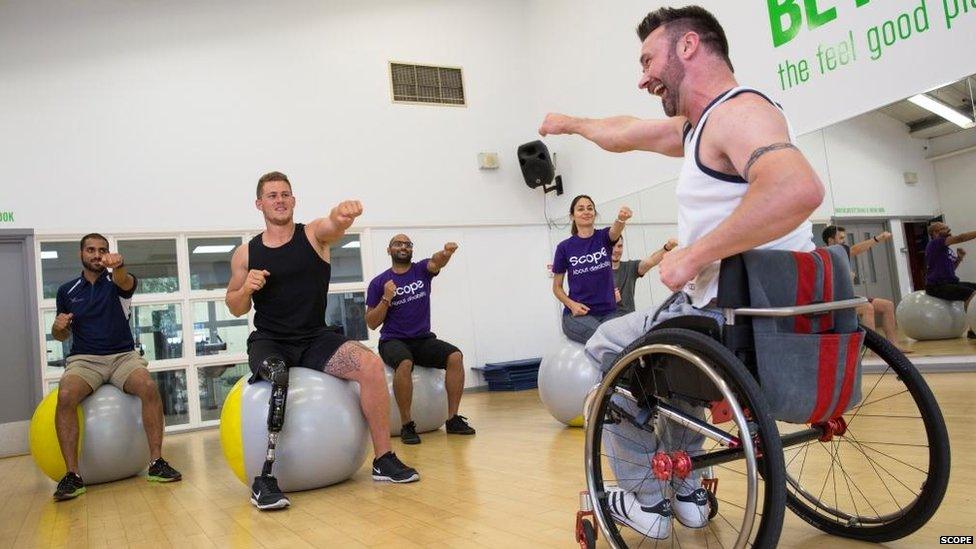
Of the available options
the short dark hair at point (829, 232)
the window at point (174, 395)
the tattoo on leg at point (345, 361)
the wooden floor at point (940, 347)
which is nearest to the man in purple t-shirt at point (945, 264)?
the wooden floor at point (940, 347)

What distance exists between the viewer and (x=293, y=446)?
2.89m

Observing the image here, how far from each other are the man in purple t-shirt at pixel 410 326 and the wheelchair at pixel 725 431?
256 cm

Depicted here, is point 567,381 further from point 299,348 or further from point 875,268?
point 875,268

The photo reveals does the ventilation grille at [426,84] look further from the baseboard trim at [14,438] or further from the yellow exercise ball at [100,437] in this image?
the yellow exercise ball at [100,437]

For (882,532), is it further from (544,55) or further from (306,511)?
(544,55)

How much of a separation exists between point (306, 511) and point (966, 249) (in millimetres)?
4619

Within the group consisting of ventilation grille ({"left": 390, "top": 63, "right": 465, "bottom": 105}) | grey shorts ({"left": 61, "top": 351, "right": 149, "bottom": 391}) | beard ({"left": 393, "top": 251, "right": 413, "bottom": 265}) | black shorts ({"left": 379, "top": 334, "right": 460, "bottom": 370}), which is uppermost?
ventilation grille ({"left": 390, "top": 63, "right": 465, "bottom": 105})

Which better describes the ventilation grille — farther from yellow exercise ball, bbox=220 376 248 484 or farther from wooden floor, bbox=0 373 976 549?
yellow exercise ball, bbox=220 376 248 484

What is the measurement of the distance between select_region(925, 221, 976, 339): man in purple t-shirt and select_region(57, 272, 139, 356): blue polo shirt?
5.31m

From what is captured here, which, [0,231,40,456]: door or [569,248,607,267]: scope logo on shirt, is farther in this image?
[0,231,40,456]: door

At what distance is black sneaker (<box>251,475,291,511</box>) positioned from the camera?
2.69m

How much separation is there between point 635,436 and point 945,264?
14.1ft

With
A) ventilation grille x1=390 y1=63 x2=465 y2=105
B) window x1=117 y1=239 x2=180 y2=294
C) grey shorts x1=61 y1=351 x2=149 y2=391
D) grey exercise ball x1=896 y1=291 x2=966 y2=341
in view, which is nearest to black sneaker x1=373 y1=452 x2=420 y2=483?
grey shorts x1=61 y1=351 x2=149 y2=391

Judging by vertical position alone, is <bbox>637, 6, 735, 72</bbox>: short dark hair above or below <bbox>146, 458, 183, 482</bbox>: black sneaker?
above
